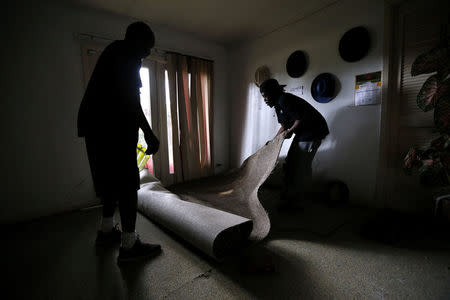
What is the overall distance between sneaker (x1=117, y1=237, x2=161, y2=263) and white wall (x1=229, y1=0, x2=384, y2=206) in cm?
210

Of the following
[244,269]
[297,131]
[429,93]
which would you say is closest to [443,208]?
[429,93]

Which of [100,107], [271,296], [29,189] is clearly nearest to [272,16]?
[100,107]

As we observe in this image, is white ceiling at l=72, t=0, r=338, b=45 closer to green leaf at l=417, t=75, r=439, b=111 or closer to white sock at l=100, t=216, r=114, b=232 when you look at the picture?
green leaf at l=417, t=75, r=439, b=111

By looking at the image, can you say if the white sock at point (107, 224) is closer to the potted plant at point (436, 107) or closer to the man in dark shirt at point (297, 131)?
the man in dark shirt at point (297, 131)

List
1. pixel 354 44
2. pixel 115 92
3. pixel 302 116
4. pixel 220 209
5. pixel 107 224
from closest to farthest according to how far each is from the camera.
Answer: pixel 115 92, pixel 107 224, pixel 220 209, pixel 302 116, pixel 354 44

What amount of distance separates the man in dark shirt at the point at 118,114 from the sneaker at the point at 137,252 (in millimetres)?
264

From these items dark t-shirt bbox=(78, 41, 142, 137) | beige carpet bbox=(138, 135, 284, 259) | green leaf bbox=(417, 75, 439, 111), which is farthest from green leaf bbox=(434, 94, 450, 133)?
dark t-shirt bbox=(78, 41, 142, 137)

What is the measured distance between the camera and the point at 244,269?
1298mm

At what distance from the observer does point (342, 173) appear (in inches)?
98.7

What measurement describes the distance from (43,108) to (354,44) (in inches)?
130

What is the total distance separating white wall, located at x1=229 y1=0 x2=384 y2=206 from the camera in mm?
2223

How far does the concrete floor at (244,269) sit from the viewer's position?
45.4 inches

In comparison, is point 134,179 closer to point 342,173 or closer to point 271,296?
point 271,296

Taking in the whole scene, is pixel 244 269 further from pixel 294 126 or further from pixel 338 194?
pixel 338 194
